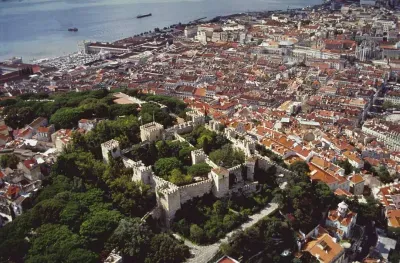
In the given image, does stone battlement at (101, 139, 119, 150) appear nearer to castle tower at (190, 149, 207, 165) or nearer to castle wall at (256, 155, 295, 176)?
castle tower at (190, 149, 207, 165)

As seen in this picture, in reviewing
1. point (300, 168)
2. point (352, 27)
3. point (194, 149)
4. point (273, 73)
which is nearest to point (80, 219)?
point (194, 149)

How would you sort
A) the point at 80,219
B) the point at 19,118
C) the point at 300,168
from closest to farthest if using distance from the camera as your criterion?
the point at 80,219 < the point at 300,168 < the point at 19,118

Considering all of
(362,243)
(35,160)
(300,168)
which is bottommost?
(362,243)

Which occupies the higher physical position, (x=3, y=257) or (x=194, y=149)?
(x=194, y=149)


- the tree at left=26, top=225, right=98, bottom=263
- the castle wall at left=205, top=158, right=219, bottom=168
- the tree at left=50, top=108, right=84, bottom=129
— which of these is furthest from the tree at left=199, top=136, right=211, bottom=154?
the tree at left=26, top=225, right=98, bottom=263

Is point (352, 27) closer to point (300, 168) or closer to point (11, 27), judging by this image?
point (300, 168)

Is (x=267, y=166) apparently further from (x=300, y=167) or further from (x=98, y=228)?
(x=98, y=228)
